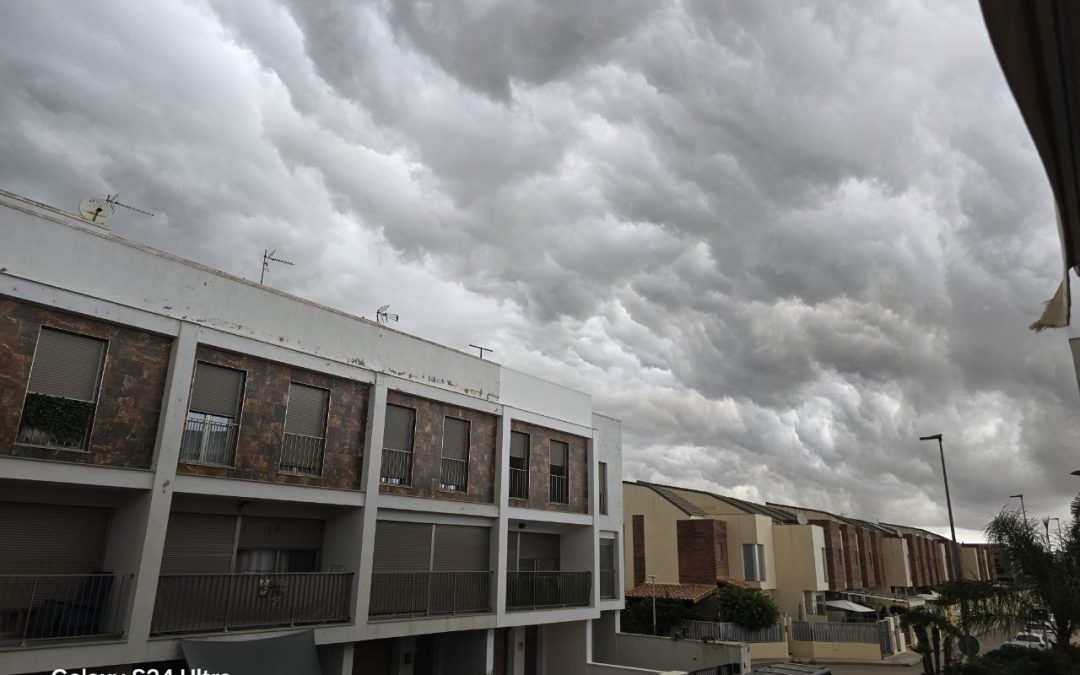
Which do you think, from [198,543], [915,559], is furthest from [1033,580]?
[915,559]

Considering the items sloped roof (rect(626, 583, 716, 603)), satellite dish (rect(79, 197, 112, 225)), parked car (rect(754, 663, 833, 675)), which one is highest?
satellite dish (rect(79, 197, 112, 225))

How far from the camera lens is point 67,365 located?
13.3m

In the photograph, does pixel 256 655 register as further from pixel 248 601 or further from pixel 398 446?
pixel 398 446

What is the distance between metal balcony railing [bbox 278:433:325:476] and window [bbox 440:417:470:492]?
4043 millimetres

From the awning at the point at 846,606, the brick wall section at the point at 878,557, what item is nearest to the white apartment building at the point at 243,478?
the awning at the point at 846,606

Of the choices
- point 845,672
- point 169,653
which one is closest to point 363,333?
point 169,653

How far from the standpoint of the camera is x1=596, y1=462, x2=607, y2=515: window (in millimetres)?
26359

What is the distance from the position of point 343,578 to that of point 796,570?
28322mm

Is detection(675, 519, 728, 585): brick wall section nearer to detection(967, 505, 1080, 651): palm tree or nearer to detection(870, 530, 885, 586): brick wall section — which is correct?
detection(967, 505, 1080, 651): palm tree

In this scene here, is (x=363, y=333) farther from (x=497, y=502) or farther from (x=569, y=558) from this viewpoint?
(x=569, y=558)

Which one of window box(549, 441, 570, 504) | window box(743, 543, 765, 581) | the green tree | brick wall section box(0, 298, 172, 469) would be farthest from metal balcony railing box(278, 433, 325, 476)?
window box(743, 543, 765, 581)

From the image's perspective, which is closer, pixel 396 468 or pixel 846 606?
pixel 396 468

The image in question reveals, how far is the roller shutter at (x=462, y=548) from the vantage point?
1986 centimetres

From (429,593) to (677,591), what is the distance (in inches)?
734
